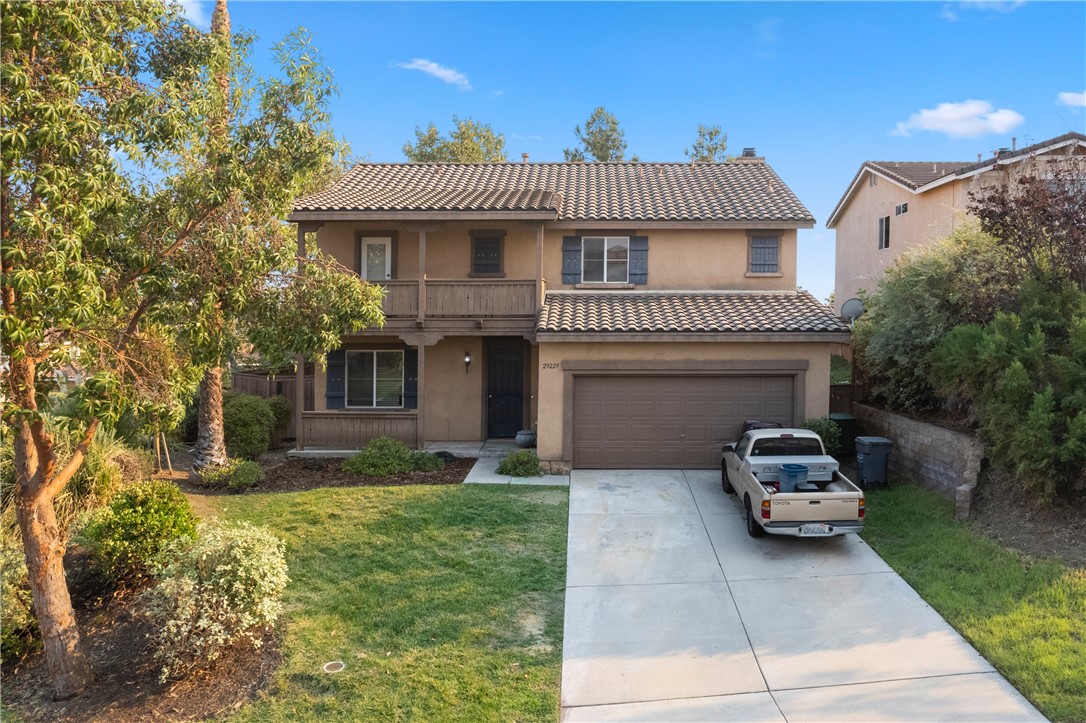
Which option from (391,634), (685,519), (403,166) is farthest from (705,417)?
(403,166)

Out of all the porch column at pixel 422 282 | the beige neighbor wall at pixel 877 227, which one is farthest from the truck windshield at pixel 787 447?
the beige neighbor wall at pixel 877 227

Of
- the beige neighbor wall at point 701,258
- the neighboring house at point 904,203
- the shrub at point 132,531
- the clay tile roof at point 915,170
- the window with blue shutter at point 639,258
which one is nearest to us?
the shrub at point 132,531

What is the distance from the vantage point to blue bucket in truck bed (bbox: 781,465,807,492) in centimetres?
1036

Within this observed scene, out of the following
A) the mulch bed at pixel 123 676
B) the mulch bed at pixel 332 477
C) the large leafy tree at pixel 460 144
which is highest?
the large leafy tree at pixel 460 144

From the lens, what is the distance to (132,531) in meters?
8.73

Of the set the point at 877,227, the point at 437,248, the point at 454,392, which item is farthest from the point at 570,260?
the point at 877,227

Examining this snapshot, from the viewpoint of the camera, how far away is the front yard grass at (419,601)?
6.46 meters

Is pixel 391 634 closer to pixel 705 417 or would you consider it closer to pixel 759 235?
pixel 705 417

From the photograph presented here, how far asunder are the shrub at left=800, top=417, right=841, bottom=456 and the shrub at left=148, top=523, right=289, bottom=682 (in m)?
10.7

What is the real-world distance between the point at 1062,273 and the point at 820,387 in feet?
15.9

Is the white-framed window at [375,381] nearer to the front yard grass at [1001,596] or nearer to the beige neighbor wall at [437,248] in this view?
the beige neighbor wall at [437,248]

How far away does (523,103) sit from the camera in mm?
22859

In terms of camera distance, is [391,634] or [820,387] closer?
[391,634]

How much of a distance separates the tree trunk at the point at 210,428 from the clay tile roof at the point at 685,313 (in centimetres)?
701
